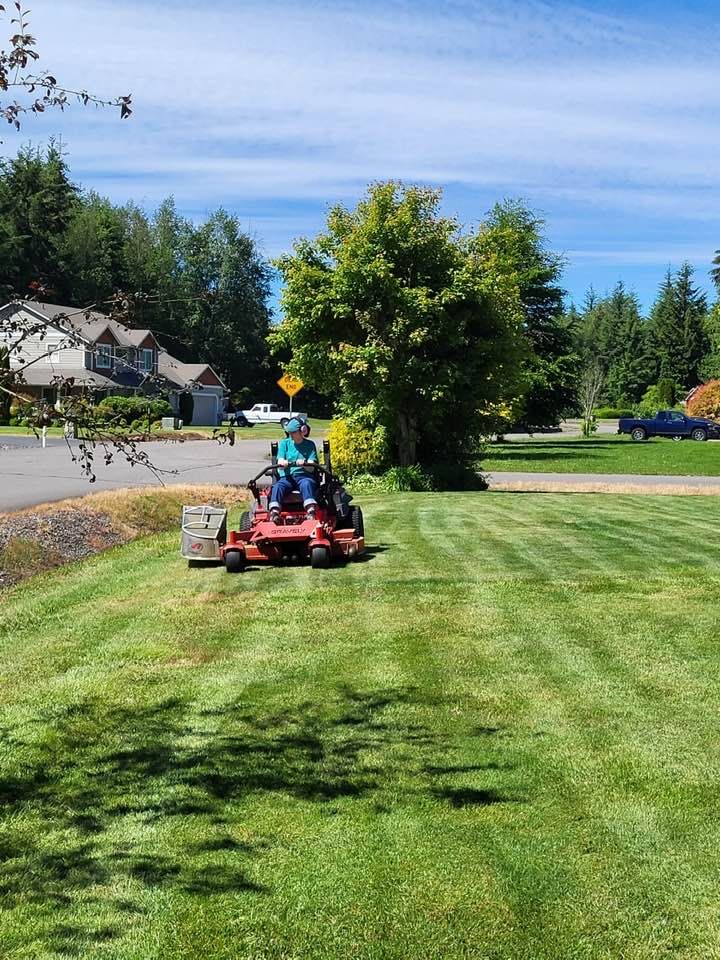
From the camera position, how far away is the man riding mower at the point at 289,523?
10.7 m

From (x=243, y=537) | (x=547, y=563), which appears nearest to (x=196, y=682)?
(x=243, y=537)

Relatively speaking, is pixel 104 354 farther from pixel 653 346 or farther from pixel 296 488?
pixel 653 346

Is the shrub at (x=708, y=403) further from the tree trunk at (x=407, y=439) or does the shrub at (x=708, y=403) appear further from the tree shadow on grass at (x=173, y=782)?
the tree shadow on grass at (x=173, y=782)

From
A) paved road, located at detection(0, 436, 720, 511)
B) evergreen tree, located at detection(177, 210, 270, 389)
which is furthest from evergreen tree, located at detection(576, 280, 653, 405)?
paved road, located at detection(0, 436, 720, 511)

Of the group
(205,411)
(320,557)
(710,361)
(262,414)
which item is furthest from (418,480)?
(710,361)

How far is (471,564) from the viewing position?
10.8m

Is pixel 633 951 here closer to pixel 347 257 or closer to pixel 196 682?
pixel 196 682

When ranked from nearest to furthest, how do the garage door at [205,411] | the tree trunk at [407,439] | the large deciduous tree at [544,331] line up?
the tree trunk at [407,439] → the large deciduous tree at [544,331] → the garage door at [205,411]

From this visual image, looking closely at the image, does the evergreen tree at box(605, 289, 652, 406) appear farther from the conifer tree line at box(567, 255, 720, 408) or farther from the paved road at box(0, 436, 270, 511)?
the paved road at box(0, 436, 270, 511)

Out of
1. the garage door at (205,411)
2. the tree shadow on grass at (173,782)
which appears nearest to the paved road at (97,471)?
the tree shadow on grass at (173,782)

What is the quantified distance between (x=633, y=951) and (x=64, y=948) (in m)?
1.93

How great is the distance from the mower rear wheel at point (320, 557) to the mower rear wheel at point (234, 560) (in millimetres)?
697

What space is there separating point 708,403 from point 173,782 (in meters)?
60.5

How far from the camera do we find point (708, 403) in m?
61.7
